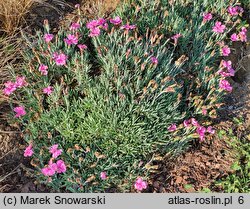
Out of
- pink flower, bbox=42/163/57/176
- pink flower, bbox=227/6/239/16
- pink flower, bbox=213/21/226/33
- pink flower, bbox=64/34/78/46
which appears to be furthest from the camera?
pink flower, bbox=227/6/239/16

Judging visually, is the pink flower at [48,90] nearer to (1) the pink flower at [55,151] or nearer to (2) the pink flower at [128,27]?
(1) the pink flower at [55,151]

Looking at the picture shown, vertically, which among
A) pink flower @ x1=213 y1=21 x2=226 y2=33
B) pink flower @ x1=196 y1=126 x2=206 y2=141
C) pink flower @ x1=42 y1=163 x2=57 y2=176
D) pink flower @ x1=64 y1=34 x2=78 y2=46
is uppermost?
pink flower @ x1=213 y1=21 x2=226 y2=33

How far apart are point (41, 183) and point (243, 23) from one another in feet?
8.47

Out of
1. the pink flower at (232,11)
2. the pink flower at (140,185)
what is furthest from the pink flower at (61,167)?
the pink flower at (232,11)

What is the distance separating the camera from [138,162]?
3.34 m

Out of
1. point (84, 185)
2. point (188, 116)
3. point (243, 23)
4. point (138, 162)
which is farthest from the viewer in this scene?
point (243, 23)

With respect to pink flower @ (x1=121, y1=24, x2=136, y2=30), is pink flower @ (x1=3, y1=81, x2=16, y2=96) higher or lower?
lower

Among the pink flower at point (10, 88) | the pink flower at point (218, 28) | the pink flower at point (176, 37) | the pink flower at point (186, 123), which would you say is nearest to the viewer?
the pink flower at point (10, 88)

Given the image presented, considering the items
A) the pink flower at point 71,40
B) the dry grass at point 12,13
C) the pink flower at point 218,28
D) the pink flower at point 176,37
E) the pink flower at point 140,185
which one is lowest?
the pink flower at point 140,185

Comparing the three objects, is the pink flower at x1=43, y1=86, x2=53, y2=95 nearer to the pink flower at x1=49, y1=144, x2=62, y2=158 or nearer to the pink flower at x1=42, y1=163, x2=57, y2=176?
the pink flower at x1=49, y1=144, x2=62, y2=158

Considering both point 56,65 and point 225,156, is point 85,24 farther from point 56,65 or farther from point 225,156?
point 225,156

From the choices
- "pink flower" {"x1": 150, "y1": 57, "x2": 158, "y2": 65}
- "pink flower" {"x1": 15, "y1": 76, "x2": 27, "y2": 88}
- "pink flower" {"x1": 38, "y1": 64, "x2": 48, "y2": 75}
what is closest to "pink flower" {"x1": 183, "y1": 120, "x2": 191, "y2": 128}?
"pink flower" {"x1": 150, "y1": 57, "x2": 158, "y2": 65}

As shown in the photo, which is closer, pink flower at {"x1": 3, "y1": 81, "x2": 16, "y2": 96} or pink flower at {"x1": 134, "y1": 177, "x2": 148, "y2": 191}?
pink flower at {"x1": 134, "y1": 177, "x2": 148, "y2": 191}

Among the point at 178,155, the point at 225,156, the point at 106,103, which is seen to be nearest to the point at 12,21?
the point at 106,103
